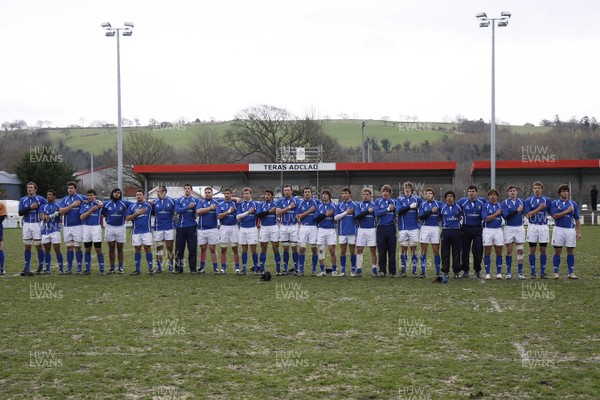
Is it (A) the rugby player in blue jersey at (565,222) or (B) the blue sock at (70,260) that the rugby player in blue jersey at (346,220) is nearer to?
(A) the rugby player in blue jersey at (565,222)

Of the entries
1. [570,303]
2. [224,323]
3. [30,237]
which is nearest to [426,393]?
[224,323]

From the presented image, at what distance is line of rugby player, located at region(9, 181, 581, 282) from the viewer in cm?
1388

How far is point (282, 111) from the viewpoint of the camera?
6731cm

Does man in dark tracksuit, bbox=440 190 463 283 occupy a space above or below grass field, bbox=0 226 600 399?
above

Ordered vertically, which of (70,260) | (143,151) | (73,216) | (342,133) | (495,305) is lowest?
(495,305)

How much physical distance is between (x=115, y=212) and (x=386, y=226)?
21.1 ft

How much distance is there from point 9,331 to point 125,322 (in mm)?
1574

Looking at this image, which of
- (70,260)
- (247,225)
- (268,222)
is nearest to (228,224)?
(247,225)

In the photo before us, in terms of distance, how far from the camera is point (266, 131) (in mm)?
66875

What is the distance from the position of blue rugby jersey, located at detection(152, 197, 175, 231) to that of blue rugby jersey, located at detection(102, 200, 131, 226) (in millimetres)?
759

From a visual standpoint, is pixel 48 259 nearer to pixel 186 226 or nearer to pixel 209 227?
pixel 186 226

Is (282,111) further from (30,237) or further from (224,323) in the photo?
(224,323)

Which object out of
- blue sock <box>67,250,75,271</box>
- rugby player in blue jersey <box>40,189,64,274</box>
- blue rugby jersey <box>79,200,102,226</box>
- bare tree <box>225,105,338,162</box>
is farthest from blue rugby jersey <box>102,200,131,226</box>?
bare tree <box>225,105,338,162</box>

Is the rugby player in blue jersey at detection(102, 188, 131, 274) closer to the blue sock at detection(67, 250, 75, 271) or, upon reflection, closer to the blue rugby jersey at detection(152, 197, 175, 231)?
the blue rugby jersey at detection(152, 197, 175, 231)
